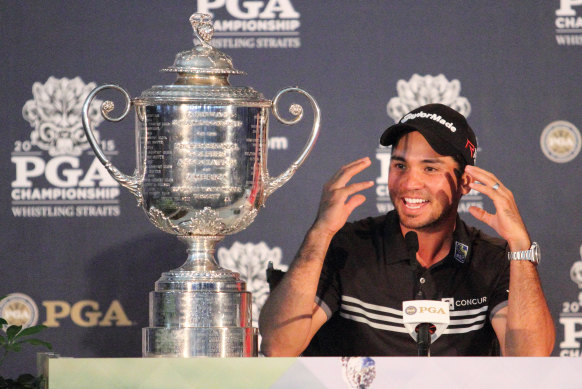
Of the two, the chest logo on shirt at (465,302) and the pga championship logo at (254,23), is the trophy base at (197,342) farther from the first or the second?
→ the pga championship logo at (254,23)

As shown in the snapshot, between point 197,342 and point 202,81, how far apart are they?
0.50 meters

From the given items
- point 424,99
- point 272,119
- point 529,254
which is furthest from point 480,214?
point 272,119

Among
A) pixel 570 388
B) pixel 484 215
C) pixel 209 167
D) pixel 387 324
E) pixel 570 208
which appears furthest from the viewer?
pixel 570 208

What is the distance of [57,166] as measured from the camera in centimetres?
318

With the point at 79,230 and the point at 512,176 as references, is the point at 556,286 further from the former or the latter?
the point at 79,230

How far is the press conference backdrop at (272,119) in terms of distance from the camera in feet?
10.3

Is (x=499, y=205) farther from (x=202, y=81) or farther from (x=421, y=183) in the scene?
(x=202, y=81)

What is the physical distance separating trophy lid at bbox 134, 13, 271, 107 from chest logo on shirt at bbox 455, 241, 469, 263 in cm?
99

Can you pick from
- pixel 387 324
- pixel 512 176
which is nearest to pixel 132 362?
pixel 387 324

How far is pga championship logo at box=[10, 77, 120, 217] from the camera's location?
316 cm

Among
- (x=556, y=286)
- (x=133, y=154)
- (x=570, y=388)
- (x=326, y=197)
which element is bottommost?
(x=570, y=388)

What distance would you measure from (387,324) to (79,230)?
1142 millimetres

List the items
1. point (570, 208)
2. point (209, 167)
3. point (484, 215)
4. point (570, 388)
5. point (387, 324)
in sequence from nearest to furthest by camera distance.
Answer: point (570, 388)
point (209, 167)
point (484, 215)
point (387, 324)
point (570, 208)

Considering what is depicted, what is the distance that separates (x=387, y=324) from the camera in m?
2.59
